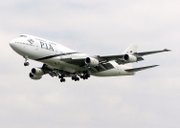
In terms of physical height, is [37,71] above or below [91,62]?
below

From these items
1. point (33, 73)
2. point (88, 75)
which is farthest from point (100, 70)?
point (33, 73)

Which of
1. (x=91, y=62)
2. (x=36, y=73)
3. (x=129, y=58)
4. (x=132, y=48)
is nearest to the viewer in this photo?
(x=129, y=58)

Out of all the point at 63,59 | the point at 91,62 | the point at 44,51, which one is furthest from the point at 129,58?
the point at 44,51

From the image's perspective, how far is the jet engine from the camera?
11470 cm

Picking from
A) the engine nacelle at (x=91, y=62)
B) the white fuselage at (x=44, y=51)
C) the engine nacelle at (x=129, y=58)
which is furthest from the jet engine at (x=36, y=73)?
the engine nacelle at (x=129, y=58)

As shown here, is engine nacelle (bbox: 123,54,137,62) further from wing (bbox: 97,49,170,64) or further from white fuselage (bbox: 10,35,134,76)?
white fuselage (bbox: 10,35,134,76)

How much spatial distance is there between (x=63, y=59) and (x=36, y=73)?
7.68 metres

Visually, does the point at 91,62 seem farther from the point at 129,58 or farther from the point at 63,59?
the point at 129,58

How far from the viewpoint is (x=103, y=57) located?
4348 inches

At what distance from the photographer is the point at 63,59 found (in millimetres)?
108562

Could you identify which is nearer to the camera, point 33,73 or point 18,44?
point 18,44

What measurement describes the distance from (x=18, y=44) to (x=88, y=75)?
11265 mm

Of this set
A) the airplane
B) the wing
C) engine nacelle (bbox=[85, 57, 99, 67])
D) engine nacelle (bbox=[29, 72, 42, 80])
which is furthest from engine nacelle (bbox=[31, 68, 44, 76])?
the wing

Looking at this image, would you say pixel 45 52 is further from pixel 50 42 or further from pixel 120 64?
pixel 120 64
